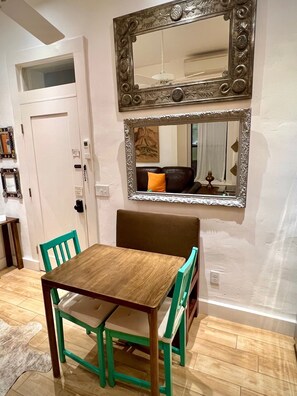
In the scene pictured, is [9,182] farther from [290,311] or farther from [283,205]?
[290,311]

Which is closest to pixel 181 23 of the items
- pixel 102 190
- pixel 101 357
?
pixel 102 190

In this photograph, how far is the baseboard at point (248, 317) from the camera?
193cm

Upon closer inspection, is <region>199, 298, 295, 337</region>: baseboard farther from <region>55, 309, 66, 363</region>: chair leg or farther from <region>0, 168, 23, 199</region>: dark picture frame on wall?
<region>0, 168, 23, 199</region>: dark picture frame on wall

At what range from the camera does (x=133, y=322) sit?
55.7 inches

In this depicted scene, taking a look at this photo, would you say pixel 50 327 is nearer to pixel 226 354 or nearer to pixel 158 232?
pixel 158 232

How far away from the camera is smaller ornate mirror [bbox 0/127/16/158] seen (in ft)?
9.06

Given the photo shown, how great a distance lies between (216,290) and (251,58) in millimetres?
1848

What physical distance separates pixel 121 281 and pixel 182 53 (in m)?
1.73

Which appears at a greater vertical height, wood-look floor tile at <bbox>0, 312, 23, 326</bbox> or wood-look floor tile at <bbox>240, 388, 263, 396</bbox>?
wood-look floor tile at <bbox>0, 312, 23, 326</bbox>

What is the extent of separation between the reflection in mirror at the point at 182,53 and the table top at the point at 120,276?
1391 millimetres

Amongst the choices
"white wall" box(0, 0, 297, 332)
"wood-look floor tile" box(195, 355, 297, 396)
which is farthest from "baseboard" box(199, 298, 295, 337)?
"wood-look floor tile" box(195, 355, 297, 396)

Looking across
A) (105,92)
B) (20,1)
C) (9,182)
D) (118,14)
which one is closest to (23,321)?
(9,182)

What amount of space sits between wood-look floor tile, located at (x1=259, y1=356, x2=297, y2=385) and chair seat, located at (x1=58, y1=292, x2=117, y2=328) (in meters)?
1.11

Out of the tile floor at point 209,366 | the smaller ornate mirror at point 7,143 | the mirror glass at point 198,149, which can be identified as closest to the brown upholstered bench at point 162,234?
the tile floor at point 209,366
